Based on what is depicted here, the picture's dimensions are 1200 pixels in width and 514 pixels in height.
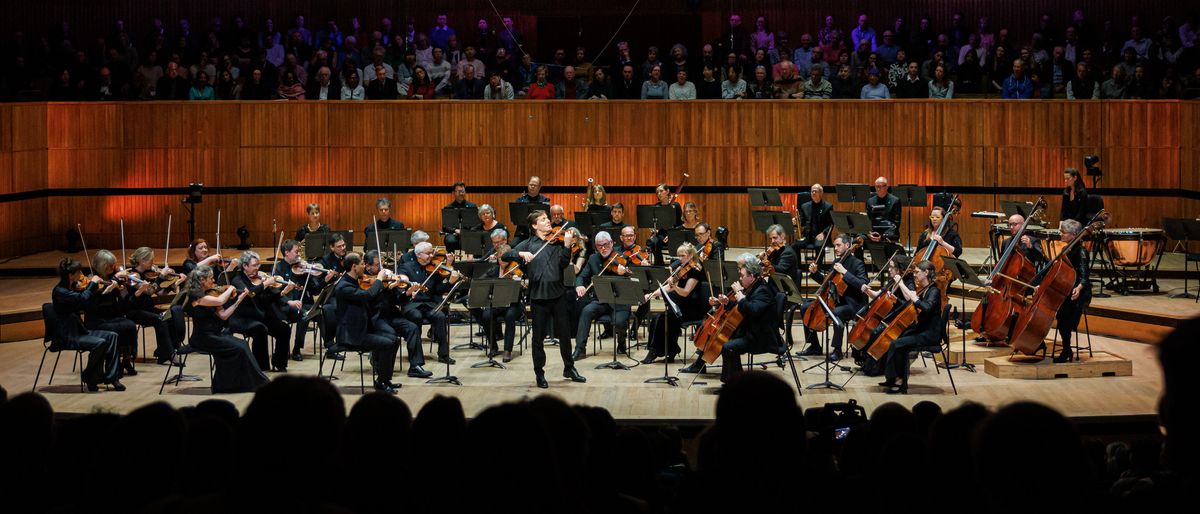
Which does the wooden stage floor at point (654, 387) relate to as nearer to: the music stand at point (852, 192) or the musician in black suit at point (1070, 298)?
the musician in black suit at point (1070, 298)

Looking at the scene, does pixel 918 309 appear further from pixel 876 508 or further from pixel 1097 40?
pixel 1097 40

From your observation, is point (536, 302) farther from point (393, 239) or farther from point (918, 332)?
point (918, 332)

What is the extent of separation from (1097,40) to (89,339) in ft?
47.4

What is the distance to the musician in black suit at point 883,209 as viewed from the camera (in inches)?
547

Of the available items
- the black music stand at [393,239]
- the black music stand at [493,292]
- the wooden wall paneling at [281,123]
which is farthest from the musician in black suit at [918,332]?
the wooden wall paneling at [281,123]

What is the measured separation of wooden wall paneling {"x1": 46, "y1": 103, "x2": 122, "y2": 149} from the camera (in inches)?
641

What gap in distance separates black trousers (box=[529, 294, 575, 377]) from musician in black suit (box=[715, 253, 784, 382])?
50.4 inches

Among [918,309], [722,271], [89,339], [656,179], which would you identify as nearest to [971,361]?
[918,309]

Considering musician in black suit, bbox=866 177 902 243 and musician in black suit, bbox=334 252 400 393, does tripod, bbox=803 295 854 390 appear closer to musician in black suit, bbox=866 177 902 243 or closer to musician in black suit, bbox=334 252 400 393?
musician in black suit, bbox=866 177 902 243

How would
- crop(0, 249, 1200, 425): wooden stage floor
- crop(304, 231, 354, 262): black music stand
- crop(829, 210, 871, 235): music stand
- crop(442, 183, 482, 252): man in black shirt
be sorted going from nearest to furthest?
crop(0, 249, 1200, 425): wooden stage floor
crop(304, 231, 354, 262): black music stand
crop(829, 210, 871, 235): music stand
crop(442, 183, 482, 252): man in black shirt

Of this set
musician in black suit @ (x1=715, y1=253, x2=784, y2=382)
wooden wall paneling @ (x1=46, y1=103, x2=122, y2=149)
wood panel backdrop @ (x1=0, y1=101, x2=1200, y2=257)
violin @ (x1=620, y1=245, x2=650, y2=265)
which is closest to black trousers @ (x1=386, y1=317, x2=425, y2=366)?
violin @ (x1=620, y1=245, x2=650, y2=265)

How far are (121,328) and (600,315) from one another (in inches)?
176

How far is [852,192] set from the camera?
47.3 ft

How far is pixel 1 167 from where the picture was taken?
50.2 feet
